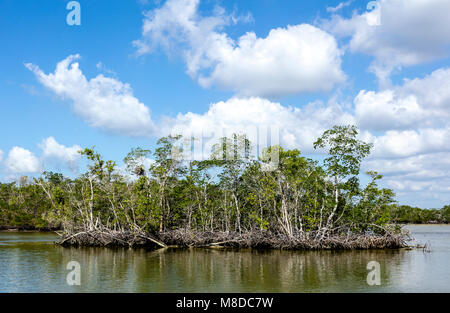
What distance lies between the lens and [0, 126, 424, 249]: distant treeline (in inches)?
1347

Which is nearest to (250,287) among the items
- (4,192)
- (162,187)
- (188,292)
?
(188,292)

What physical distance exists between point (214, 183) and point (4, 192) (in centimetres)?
5392

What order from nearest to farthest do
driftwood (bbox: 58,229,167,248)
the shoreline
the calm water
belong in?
the calm water
the shoreline
driftwood (bbox: 58,229,167,248)

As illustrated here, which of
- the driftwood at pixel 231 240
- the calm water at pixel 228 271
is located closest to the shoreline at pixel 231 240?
the driftwood at pixel 231 240

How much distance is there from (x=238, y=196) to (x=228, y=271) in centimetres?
1710

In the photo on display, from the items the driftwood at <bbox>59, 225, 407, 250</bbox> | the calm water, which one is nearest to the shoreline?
the driftwood at <bbox>59, 225, 407, 250</bbox>

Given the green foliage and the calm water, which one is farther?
the green foliage

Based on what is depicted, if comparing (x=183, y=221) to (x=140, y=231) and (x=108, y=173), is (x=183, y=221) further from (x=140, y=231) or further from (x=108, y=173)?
(x=108, y=173)

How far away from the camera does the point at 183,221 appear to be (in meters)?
40.7

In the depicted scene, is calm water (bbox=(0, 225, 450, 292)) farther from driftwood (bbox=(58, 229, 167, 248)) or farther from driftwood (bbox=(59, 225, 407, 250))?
driftwood (bbox=(58, 229, 167, 248))

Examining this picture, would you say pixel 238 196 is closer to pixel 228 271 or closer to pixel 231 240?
pixel 231 240

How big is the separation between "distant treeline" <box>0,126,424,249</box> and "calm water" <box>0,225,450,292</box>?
3.98 meters

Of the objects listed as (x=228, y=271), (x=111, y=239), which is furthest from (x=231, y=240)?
(x=228, y=271)

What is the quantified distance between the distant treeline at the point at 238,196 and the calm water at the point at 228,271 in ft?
13.0
